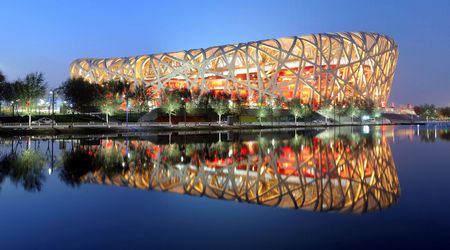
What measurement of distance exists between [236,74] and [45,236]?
9836cm

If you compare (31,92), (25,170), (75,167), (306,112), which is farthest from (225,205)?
(306,112)

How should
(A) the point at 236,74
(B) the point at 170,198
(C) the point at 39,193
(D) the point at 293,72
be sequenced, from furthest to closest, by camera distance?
(A) the point at 236,74, (D) the point at 293,72, (C) the point at 39,193, (B) the point at 170,198

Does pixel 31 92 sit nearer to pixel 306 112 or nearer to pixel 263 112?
pixel 263 112

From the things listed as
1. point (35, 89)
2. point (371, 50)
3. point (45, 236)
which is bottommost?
point (45, 236)

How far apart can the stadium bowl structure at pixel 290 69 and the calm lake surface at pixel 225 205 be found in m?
73.9

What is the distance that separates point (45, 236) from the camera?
304 inches

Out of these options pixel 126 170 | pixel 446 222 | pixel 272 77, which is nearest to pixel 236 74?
pixel 272 77

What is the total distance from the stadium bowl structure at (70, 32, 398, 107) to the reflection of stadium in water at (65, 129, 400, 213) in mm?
70112

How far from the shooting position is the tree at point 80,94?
7119 centimetres

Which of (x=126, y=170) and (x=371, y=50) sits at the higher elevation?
(x=371, y=50)

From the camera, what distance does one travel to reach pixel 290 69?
3794 inches

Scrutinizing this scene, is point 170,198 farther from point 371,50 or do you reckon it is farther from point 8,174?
point 371,50

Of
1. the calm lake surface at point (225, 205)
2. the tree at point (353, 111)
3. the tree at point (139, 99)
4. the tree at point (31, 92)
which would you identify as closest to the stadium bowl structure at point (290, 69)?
the tree at point (353, 111)

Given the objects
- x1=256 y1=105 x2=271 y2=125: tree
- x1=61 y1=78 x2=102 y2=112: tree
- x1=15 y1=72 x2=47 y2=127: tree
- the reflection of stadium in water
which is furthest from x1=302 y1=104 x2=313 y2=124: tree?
the reflection of stadium in water
